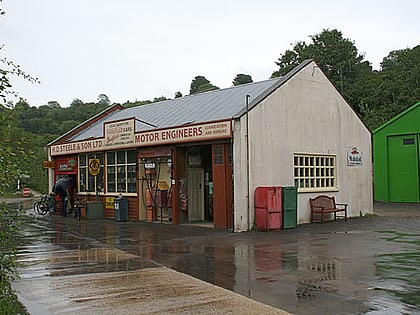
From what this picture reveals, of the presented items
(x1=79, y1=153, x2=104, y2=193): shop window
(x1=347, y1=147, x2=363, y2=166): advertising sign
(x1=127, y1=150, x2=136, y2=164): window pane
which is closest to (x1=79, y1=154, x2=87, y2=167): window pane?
(x1=79, y1=153, x2=104, y2=193): shop window

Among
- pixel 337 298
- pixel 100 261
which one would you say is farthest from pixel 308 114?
pixel 337 298

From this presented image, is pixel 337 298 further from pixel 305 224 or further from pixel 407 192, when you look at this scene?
pixel 407 192

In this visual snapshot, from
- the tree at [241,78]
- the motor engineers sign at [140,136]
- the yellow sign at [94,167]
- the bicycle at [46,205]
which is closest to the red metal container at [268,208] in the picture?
the motor engineers sign at [140,136]

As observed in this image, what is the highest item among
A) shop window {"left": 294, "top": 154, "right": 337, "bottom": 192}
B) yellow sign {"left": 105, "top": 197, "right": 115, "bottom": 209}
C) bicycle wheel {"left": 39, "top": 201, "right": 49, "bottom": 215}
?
shop window {"left": 294, "top": 154, "right": 337, "bottom": 192}

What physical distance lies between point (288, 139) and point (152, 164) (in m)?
5.28

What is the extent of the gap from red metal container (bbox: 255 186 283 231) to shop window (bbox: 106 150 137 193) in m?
6.64

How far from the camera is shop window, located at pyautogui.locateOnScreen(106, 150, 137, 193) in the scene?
2286 centimetres

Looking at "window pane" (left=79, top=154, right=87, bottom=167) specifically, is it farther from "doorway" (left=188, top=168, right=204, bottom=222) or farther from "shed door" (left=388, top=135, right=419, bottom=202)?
"shed door" (left=388, top=135, right=419, bottom=202)

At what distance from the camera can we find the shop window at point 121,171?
22.9 meters

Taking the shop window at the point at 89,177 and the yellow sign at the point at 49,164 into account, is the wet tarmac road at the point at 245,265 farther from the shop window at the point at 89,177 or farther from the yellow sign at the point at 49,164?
the yellow sign at the point at 49,164

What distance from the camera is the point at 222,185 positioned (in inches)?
714

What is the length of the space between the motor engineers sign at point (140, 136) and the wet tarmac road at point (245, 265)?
121 inches

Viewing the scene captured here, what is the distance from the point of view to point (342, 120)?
22.5 metres

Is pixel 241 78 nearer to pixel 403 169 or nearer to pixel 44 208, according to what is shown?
pixel 403 169
